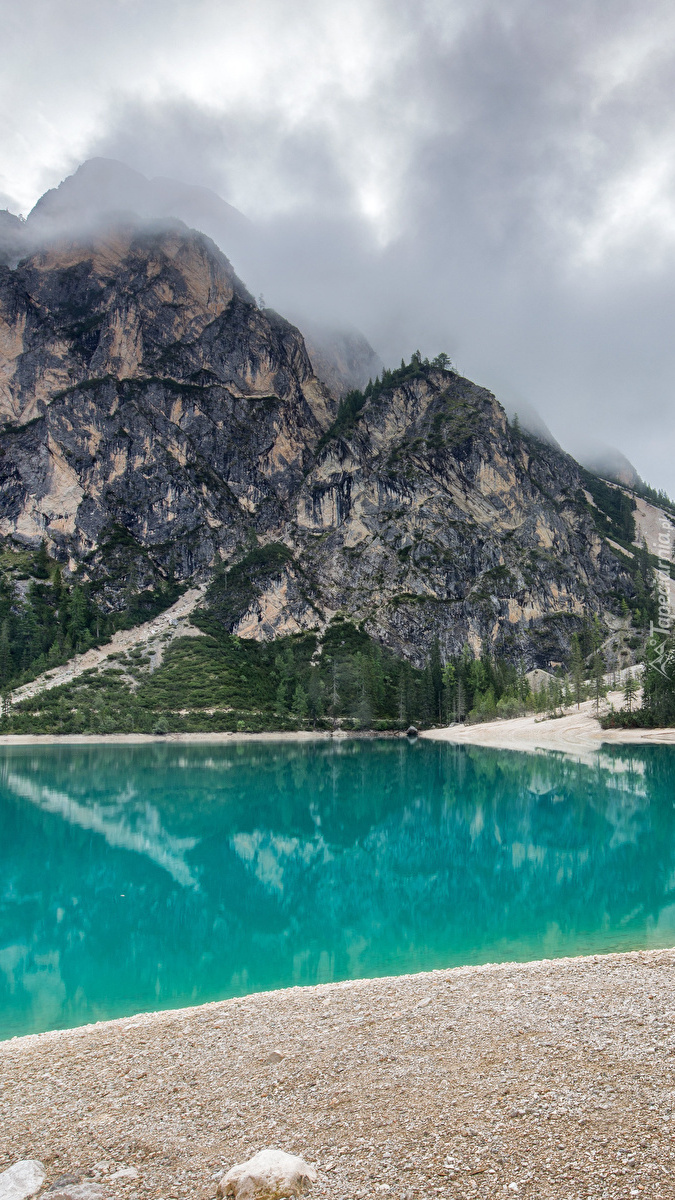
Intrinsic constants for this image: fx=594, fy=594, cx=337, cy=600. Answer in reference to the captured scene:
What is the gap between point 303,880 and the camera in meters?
22.5

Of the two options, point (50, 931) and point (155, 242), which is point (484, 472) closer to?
point (155, 242)

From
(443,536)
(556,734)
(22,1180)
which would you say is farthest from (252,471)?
(22,1180)

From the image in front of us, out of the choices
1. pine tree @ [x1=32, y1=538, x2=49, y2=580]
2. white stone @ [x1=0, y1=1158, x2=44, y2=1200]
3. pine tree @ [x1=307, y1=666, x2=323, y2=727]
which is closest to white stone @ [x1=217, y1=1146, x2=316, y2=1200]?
white stone @ [x1=0, y1=1158, x2=44, y2=1200]

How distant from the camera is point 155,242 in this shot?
597ft

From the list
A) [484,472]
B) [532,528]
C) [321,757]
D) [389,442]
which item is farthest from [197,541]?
[321,757]

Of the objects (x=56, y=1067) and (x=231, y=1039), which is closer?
(x=56, y=1067)

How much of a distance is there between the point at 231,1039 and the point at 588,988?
5.93 m

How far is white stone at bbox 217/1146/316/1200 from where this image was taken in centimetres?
509

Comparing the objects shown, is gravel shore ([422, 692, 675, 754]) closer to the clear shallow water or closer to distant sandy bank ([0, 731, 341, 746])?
the clear shallow water

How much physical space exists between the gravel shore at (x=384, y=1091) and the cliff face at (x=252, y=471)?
12531 centimetres

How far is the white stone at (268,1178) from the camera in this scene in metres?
5.09

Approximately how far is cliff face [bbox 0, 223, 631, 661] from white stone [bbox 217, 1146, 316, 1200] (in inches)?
5094

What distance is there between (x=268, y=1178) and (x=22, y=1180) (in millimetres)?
2532

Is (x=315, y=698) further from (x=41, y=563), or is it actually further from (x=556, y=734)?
(x=41, y=563)
